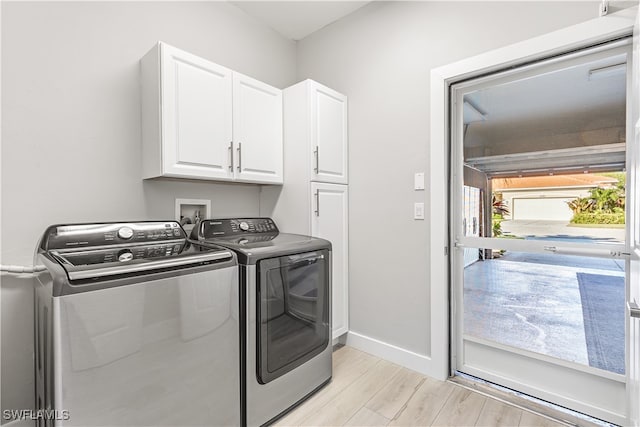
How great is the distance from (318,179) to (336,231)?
1.44 feet

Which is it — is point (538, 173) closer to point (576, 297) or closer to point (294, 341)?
point (576, 297)

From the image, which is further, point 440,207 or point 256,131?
point 256,131

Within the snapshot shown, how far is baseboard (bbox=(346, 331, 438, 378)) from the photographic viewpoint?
204cm

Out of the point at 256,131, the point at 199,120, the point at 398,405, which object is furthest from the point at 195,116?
the point at 398,405

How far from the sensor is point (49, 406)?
1.01 m

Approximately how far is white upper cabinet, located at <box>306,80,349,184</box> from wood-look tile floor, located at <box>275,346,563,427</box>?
139 centimetres

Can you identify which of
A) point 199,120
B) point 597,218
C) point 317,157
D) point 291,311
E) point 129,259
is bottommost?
point 291,311

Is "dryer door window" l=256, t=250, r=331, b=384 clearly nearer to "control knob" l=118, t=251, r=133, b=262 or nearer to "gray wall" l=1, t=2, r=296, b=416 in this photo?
"control knob" l=118, t=251, r=133, b=262

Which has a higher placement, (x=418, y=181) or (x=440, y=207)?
(x=418, y=181)

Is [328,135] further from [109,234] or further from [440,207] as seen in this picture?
[109,234]

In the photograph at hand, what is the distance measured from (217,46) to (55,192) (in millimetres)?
1433

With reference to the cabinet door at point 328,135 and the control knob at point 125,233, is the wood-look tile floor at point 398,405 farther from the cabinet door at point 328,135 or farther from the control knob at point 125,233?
the cabinet door at point 328,135

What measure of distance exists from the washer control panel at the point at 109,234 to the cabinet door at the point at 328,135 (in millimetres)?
1007

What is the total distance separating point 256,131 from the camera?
6.97 ft
